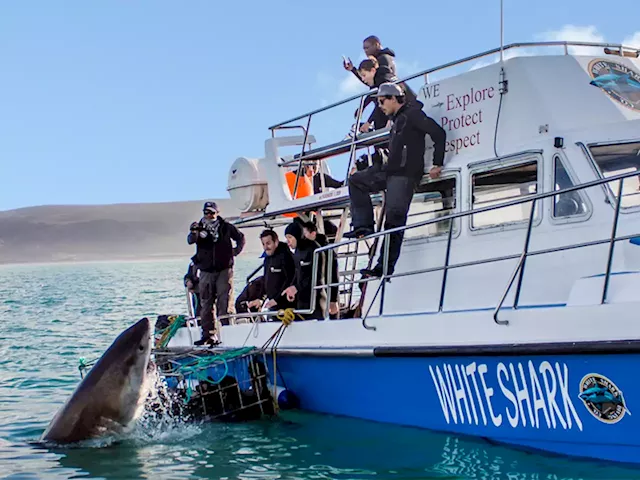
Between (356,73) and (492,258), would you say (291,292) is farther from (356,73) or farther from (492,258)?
(492,258)

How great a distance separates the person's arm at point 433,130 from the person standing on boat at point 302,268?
162 centimetres

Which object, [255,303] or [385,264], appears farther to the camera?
[255,303]

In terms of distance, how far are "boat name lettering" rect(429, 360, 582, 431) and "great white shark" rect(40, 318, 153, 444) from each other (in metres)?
2.57

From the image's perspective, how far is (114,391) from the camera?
7688 millimetres

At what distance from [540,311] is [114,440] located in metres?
Result: 3.92

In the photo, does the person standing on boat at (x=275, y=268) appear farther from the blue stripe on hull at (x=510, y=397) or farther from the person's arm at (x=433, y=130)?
the person's arm at (x=433, y=130)

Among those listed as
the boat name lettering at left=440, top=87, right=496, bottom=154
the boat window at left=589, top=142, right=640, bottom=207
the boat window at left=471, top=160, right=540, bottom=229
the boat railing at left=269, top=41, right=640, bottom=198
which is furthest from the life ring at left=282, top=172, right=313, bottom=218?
the boat window at left=589, top=142, right=640, bottom=207

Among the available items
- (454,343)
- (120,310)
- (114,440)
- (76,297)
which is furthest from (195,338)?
(76,297)

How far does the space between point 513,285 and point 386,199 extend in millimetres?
1435

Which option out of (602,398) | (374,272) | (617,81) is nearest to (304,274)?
(374,272)

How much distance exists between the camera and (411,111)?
7.66 m

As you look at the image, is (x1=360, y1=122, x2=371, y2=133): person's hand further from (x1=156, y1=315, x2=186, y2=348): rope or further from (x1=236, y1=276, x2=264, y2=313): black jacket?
(x1=156, y1=315, x2=186, y2=348): rope

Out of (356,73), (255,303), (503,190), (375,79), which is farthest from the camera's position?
Answer: (255,303)

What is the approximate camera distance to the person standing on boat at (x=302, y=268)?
8.63m
